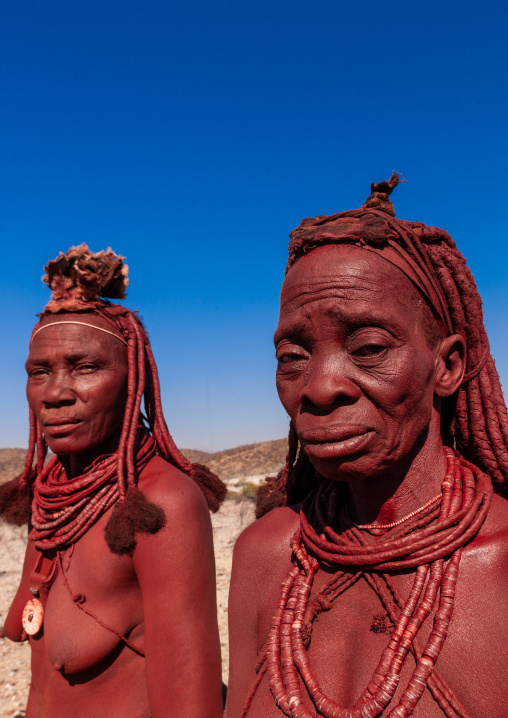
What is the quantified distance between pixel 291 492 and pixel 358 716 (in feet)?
3.12

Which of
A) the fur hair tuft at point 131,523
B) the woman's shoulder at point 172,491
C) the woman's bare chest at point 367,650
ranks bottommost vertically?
the woman's bare chest at point 367,650

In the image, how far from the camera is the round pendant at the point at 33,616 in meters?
3.00

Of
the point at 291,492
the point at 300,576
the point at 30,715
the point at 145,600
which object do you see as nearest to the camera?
the point at 300,576

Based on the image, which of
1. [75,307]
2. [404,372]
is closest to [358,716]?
[404,372]

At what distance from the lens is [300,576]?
5.79 ft

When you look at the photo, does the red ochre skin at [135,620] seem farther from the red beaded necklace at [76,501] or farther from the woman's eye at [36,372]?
the woman's eye at [36,372]

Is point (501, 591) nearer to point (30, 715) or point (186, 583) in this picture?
point (186, 583)

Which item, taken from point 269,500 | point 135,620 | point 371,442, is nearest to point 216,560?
point 135,620

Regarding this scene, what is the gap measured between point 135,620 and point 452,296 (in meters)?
2.34

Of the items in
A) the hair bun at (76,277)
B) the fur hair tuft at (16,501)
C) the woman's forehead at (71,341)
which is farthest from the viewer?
the fur hair tuft at (16,501)

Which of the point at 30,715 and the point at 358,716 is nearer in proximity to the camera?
the point at 358,716

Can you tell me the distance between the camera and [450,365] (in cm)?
184

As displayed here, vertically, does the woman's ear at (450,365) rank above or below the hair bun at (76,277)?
below

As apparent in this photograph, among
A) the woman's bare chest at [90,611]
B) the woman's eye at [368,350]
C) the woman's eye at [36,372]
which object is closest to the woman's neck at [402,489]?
the woman's eye at [368,350]
